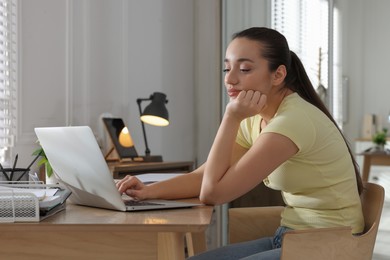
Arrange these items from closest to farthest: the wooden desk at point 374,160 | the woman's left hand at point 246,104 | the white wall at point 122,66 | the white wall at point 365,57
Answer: the woman's left hand at point 246,104
the white wall at point 122,66
the wooden desk at point 374,160
the white wall at point 365,57

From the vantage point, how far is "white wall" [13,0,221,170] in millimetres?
3264

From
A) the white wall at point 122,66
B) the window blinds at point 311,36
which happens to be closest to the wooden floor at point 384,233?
the window blinds at point 311,36

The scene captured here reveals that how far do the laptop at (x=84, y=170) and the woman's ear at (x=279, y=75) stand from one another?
18.3 inches

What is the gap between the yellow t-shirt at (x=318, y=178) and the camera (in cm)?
179

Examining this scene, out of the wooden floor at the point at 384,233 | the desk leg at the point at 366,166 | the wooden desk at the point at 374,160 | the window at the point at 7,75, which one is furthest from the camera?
the desk leg at the point at 366,166

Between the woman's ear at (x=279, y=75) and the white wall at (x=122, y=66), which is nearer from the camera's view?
the woman's ear at (x=279, y=75)

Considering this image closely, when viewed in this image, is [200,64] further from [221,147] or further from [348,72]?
[348,72]

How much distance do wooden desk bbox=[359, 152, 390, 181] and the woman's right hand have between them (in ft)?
17.6

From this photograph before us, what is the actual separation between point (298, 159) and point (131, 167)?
4.87ft

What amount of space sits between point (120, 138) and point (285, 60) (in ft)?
5.73

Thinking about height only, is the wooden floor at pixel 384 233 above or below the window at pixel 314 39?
below

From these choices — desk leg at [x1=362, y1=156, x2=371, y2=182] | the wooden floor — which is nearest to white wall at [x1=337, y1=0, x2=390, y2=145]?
the wooden floor

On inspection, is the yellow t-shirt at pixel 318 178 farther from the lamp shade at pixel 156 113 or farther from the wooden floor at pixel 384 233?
the wooden floor at pixel 384 233

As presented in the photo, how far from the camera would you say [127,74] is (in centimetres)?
406
